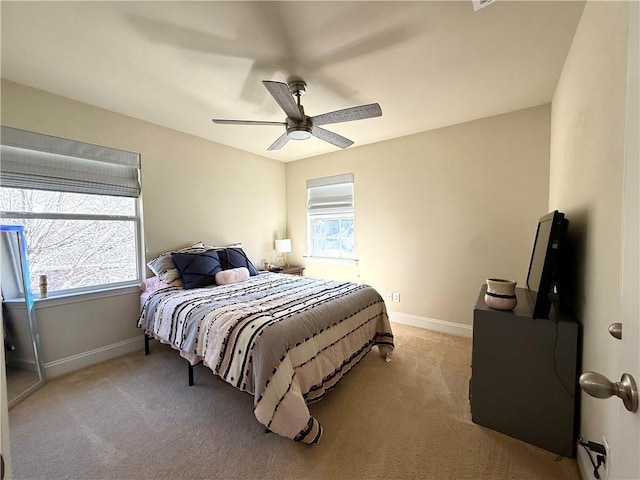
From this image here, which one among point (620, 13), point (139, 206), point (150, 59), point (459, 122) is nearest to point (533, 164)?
point (459, 122)

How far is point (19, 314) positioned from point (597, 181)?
4.07 m

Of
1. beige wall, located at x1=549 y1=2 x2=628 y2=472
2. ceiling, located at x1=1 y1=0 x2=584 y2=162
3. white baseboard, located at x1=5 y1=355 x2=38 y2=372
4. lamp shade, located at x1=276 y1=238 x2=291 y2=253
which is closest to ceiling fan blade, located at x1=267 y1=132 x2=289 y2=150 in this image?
ceiling, located at x1=1 y1=0 x2=584 y2=162

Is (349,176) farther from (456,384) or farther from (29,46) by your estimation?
(29,46)

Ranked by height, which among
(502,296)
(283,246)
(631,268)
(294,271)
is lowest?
(294,271)

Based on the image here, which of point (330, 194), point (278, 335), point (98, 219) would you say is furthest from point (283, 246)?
point (278, 335)

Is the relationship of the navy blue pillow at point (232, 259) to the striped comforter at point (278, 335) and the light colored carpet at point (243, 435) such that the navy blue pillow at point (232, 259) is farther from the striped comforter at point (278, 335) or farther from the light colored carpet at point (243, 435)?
the light colored carpet at point (243, 435)

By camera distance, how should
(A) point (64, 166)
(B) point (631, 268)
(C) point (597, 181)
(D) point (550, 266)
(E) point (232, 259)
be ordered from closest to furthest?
(B) point (631, 268) < (C) point (597, 181) < (D) point (550, 266) < (A) point (64, 166) < (E) point (232, 259)

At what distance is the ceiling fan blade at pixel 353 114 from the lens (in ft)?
6.48

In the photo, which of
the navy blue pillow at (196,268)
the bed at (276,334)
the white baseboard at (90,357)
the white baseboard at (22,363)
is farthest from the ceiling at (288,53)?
the white baseboard at (90,357)

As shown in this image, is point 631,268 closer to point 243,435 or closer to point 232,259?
point 243,435

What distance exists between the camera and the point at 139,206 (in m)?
3.03

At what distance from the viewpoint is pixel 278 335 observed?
68.5 inches

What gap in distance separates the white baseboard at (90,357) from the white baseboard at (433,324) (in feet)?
10.2

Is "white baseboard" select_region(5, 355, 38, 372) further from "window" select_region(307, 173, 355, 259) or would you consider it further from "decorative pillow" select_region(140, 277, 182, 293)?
"window" select_region(307, 173, 355, 259)
